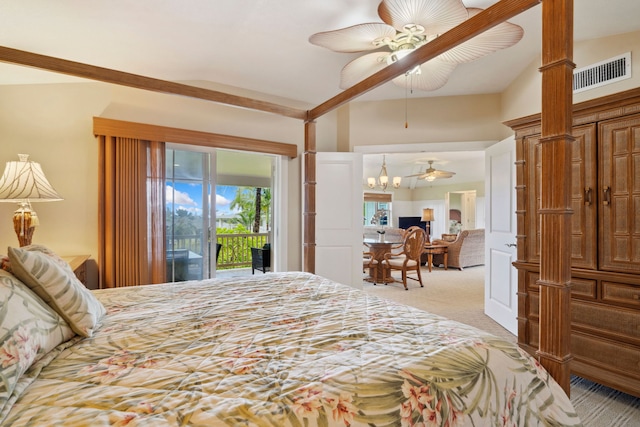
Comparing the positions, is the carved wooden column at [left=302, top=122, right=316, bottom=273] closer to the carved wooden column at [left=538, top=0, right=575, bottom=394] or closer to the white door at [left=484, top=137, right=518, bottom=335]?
the carved wooden column at [left=538, top=0, right=575, bottom=394]

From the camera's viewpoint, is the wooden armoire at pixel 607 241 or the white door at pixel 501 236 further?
the white door at pixel 501 236

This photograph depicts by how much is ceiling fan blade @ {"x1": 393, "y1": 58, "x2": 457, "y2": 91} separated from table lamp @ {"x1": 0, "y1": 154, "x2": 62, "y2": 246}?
2699 millimetres

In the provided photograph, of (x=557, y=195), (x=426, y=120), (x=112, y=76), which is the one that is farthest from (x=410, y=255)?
(x=112, y=76)

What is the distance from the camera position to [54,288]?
1109mm

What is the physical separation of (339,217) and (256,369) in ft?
10.6

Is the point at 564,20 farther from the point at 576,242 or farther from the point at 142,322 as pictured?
the point at 142,322

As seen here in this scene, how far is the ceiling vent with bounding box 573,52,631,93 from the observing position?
2.41m

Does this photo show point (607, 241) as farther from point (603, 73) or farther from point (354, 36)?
point (354, 36)

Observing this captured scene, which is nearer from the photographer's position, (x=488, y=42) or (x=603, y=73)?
(x=488, y=42)

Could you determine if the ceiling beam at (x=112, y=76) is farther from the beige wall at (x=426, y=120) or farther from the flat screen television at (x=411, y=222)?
the flat screen television at (x=411, y=222)

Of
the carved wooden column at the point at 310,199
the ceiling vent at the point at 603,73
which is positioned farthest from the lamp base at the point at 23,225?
the ceiling vent at the point at 603,73

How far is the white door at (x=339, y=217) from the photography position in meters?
4.02

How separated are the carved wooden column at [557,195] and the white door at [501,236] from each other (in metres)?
2.24

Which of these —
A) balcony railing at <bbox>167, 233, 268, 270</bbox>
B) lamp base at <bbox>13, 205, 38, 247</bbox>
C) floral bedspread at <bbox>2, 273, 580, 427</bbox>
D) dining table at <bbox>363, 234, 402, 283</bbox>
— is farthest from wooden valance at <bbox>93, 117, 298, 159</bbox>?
balcony railing at <bbox>167, 233, 268, 270</bbox>
